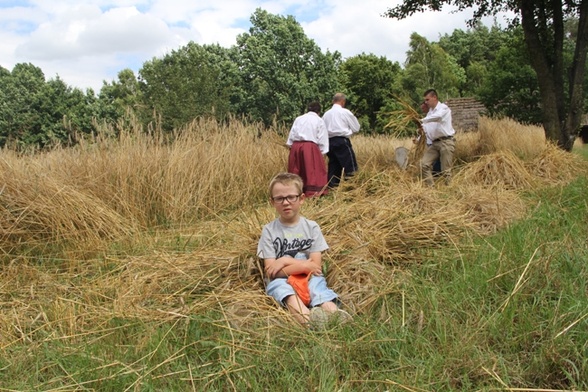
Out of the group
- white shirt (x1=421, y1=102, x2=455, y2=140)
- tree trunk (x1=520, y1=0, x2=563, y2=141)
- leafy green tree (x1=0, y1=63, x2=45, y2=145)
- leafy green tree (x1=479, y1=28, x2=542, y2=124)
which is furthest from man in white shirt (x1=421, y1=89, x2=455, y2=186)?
leafy green tree (x1=0, y1=63, x2=45, y2=145)

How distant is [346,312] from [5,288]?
7.97 ft

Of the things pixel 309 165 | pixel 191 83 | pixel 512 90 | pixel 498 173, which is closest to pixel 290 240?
pixel 309 165

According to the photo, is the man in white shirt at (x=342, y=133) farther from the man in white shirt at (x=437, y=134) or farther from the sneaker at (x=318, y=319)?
the sneaker at (x=318, y=319)

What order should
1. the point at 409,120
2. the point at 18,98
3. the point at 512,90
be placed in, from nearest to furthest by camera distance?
the point at 409,120 → the point at 512,90 → the point at 18,98

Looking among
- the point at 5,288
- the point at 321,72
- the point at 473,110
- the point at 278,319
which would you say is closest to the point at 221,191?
the point at 5,288

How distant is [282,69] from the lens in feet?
99.0

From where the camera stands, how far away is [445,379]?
181 centimetres

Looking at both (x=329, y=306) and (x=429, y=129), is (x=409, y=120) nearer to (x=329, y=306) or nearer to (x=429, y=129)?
(x=429, y=129)

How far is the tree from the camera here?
8.47 m

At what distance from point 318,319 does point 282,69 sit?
29001mm

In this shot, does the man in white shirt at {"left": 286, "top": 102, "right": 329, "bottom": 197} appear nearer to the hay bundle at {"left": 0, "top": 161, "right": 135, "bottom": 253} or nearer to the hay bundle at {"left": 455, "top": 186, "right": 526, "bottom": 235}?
the hay bundle at {"left": 455, "top": 186, "right": 526, "bottom": 235}

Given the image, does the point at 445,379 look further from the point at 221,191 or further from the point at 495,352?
the point at 221,191

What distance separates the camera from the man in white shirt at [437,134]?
6.86 metres

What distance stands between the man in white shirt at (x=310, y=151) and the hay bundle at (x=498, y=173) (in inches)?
69.5
